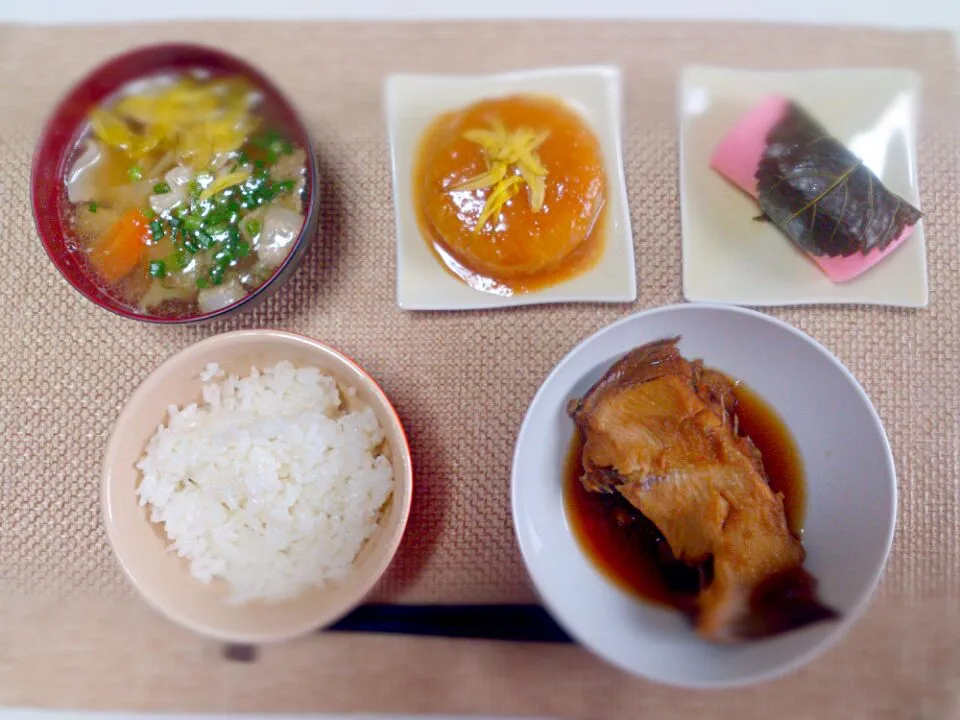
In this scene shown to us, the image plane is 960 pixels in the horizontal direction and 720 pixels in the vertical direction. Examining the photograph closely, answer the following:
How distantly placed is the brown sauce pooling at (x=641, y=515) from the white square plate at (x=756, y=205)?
0.32 m

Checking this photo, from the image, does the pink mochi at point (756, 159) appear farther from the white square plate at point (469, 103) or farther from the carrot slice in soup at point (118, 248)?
the carrot slice in soup at point (118, 248)

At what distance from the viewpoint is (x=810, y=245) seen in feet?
5.86

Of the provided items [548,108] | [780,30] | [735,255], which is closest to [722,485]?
[735,255]

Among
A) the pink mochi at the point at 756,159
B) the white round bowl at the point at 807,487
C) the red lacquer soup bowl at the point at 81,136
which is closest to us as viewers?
the white round bowl at the point at 807,487

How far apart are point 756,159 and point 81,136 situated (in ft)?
A: 5.91

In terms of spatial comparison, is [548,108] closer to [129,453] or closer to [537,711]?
[129,453]

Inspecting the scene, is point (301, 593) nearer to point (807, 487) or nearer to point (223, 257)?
point (223, 257)

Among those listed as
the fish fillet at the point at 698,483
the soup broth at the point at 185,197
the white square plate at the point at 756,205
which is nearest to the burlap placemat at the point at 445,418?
the white square plate at the point at 756,205

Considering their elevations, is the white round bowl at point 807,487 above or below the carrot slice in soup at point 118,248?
below

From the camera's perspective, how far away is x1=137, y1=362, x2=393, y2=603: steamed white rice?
1650 millimetres

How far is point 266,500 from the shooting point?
1.65 m

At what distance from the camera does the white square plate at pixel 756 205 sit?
1805mm

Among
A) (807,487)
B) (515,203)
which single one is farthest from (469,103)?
(807,487)

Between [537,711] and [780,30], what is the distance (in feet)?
6.75
